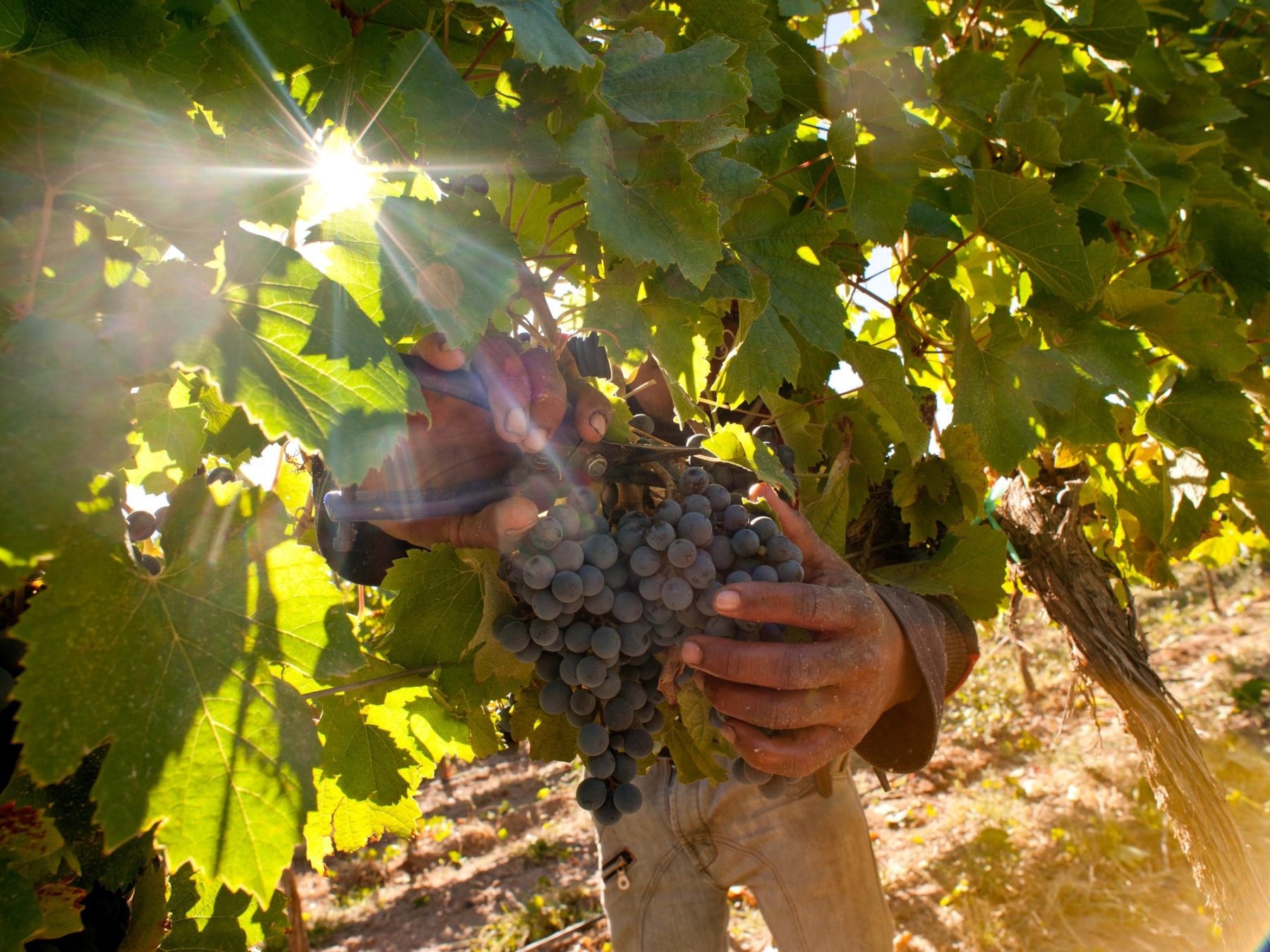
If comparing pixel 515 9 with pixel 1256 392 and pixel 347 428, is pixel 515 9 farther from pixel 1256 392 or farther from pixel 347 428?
pixel 1256 392

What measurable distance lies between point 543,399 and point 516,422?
0.06 metres

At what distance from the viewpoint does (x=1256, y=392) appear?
250 cm

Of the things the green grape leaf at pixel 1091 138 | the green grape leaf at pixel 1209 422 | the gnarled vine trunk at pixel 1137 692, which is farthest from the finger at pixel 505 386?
the gnarled vine trunk at pixel 1137 692

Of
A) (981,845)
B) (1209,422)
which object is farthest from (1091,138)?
(981,845)

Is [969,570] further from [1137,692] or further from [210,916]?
[210,916]

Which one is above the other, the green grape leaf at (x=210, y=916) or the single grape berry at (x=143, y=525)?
the single grape berry at (x=143, y=525)

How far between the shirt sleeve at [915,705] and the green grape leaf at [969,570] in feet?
0.28

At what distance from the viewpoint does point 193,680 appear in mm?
750

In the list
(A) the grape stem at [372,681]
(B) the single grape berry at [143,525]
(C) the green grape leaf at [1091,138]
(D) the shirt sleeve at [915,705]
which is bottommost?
(D) the shirt sleeve at [915,705]

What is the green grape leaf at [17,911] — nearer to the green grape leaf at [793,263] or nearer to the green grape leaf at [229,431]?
the green grape leaf at [229,431]

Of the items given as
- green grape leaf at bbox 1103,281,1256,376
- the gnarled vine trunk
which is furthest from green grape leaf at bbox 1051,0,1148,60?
the gnarled vine trunk

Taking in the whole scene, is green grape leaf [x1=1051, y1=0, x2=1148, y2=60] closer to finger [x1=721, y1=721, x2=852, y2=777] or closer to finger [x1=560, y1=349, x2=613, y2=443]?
finger [x1=560, y1=349, x2=613, y2=443]

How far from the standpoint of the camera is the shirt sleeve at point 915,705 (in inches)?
56.6

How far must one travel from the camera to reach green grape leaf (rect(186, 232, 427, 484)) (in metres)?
0.70
